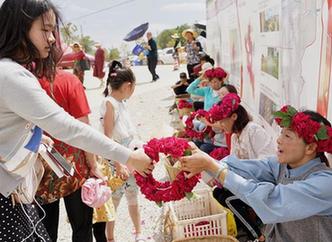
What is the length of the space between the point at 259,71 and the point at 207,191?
131 centimetres

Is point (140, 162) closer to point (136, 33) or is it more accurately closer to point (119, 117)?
point (119, 117)

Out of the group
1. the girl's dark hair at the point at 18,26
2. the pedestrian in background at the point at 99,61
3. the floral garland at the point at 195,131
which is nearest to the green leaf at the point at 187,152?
the girl's dark hair at the point at 18,26

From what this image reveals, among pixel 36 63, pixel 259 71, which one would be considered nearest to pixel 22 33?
pixel 36 63

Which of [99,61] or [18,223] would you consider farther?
[99,61]

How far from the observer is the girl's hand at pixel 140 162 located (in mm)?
1871

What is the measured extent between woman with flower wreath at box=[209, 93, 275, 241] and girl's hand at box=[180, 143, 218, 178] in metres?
1.15

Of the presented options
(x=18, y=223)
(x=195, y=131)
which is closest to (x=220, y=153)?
(x=195, y=131)

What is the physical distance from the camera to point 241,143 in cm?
334

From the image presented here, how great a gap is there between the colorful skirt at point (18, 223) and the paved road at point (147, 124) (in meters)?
1.84

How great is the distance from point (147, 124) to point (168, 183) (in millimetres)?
6505

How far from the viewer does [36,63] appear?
75.1 inches

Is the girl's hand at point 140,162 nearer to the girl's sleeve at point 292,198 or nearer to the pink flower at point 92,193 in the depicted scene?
the girl's sleeve at point 292,198

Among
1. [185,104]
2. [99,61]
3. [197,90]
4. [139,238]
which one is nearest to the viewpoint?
[139,238]

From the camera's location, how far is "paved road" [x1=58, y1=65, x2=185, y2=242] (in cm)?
387
